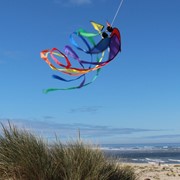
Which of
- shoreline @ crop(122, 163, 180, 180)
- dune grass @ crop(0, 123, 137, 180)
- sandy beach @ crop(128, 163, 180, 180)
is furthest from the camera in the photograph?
sandy beach @ crop(128, 163, 180, 180)

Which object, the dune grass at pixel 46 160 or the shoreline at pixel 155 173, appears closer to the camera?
the dune grass at pixel 46 160

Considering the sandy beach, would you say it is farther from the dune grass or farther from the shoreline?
the dune grass

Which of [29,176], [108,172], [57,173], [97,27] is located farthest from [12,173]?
[97,27]

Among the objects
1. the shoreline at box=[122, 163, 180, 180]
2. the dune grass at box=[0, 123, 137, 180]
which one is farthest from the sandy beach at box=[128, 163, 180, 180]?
the dune grass at box=[0, 123, 137, 180]

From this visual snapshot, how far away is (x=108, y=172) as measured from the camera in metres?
10.1

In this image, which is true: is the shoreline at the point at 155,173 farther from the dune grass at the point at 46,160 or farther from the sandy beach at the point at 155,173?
the dune grass at the point at 46,160

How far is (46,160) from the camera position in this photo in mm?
9734

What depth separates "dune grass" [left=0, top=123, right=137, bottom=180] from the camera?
9.44 meters

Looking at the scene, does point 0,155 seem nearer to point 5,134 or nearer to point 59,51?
point 5,134

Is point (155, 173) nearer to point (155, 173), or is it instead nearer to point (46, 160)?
point (155, 173)

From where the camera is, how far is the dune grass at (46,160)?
372 inches

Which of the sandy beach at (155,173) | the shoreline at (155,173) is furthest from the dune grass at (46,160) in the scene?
the sandy beach at (155,173)

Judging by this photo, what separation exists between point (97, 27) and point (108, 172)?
3703mm

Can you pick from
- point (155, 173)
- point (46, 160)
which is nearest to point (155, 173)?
point (155, 173)
